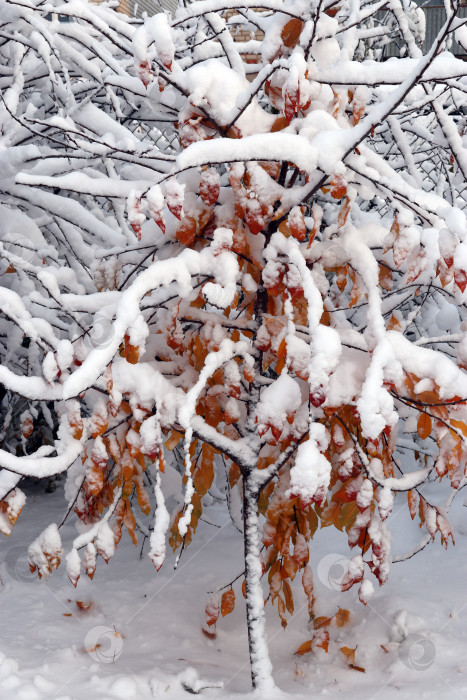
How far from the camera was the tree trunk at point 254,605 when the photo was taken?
2506 mm

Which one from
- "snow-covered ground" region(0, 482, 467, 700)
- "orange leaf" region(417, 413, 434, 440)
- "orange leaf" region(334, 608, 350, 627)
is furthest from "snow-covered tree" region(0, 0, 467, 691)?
"orange leaf" region(334, 608, 350, 627)

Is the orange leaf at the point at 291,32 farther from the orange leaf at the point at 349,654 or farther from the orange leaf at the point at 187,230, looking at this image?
the orange leaf at the point at 349,654

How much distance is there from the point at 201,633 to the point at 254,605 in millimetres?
863

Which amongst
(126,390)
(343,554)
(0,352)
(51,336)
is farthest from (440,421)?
(0,352)

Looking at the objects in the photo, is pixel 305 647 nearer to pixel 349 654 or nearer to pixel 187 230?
pixel 349 654

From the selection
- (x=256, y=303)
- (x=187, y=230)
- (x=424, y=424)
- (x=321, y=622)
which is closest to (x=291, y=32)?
(x=187, y=230)

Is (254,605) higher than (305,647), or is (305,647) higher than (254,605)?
(254,605)

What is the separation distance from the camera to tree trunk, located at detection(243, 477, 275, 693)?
251 cm

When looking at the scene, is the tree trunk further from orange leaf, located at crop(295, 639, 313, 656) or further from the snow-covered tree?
orange leaf, located at crop(295, 639, 313, 656)

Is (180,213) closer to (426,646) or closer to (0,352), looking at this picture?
(426,646)

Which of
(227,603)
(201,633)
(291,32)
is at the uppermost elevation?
(291,32)

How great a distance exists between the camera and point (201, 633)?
10.7ft

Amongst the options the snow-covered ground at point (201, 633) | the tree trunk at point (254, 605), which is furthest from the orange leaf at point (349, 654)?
the tree trunk at point (254, 605)

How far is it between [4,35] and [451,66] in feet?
6.72
